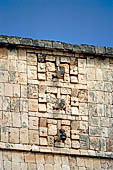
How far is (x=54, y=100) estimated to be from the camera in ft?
80.0

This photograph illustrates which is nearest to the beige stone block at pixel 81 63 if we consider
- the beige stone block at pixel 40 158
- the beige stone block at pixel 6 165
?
the beige stone block at pixel 40 158

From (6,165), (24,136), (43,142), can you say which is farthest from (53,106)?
(6,165)

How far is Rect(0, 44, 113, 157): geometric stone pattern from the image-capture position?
23.9 meters

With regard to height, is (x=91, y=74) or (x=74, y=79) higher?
(x=91, y=74)

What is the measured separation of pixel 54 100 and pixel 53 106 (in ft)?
0.58

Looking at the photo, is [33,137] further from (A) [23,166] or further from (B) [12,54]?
(B) [12,54]

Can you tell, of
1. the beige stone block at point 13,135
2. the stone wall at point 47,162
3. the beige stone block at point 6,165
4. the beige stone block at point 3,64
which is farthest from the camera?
the beige stone block at point 3,64

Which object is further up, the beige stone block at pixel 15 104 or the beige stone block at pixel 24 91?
the beige stone block at pixel 24 91

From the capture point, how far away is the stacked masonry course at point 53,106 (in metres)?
23.7

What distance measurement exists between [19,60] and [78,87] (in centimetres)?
165

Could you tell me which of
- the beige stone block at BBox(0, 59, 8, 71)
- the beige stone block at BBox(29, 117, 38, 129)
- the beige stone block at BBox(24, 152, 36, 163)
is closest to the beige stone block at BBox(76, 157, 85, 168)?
the beige stone block at BBox(24, 152, 36, 163)

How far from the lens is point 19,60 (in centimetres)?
2439

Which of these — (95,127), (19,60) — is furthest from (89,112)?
(19,60)

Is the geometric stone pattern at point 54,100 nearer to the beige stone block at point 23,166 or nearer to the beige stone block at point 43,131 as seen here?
the beige stone block at point 43,131
